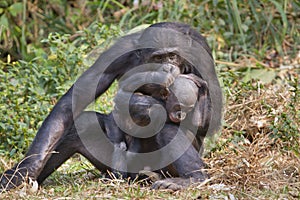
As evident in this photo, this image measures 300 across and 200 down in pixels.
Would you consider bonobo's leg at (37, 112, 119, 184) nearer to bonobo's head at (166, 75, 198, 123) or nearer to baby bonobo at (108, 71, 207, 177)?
baby bonobo at (108, 71, 207, 177)

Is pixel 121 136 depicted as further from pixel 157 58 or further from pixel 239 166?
pixel 239 166

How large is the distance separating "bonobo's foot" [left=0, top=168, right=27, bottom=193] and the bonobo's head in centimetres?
101

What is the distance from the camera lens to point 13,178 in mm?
4457

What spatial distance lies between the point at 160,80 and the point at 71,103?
0.65m

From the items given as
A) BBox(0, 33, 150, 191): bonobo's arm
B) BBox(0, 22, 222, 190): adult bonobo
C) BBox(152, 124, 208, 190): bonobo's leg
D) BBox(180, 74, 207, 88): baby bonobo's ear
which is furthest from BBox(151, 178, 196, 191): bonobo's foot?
BBox(0, 33, 150, 191): bonobo's arm

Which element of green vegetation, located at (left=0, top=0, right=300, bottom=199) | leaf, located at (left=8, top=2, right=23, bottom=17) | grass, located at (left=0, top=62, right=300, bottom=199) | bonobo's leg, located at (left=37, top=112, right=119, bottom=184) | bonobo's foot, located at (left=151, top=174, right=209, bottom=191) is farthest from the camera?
leaf, located at (left=8, top=2, right=23, bottom=17)

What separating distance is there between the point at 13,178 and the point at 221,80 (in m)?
2.39

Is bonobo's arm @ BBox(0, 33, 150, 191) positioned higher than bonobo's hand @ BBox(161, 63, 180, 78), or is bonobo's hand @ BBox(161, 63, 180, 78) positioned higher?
bonobo's hand @ BBox(161, 63, 180, 78)

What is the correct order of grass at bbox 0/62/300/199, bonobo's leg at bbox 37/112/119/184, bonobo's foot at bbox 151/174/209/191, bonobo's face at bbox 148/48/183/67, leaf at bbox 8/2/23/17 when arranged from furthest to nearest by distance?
1. leaf at bbox 8/2/23/17
2. bonobo's leg at bbox 37/112/119/184
3. bonobo's face at bbox 148/48/183/67
4. bonobo's foot at bbox 151/174/209/191
5. grass at bbox 0/62/300/199

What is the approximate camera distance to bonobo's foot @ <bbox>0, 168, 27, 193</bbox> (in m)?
4.36

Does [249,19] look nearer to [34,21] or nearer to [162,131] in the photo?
[34,21]

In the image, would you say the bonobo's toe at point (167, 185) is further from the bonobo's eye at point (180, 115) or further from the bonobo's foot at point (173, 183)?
the bonobo's eye at point (180, 115)

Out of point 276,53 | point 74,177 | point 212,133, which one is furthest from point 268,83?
point 74,177

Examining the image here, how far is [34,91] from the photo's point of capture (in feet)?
20.9
